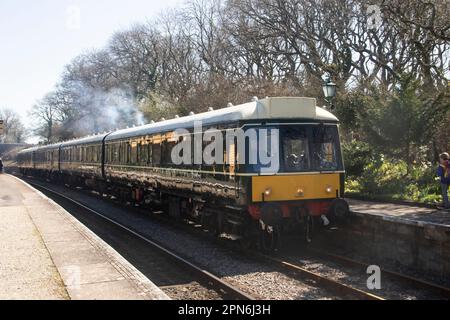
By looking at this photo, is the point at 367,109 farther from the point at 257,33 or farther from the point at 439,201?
the point at 257,33

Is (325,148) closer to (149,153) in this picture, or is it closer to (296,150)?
(296,150)

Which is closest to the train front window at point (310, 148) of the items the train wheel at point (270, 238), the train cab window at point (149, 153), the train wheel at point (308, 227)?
the train wheel at point (308, 227)

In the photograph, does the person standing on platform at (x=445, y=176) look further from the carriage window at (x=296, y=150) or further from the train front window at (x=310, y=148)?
the carriage window at (x=296, y=150)

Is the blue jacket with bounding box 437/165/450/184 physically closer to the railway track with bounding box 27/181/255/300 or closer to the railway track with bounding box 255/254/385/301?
the railway track with bounding box 255/254/385/301

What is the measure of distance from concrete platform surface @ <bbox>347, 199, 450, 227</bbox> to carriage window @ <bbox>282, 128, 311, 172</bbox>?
6.68 ft

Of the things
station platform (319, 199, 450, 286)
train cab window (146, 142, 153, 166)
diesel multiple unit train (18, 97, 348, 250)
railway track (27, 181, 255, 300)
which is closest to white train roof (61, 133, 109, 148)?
train cab window (146, 142, 153, 166)

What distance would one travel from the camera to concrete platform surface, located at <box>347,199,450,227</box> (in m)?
10.9

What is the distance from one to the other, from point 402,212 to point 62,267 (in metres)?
7.99

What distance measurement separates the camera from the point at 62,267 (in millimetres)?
8766

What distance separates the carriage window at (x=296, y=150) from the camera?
10.5m

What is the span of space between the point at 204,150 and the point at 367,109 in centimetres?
772

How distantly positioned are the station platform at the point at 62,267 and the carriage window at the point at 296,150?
3.76 m

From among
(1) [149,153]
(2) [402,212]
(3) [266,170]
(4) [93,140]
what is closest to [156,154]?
(1) [149,153]

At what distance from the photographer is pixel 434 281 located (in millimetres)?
8984
